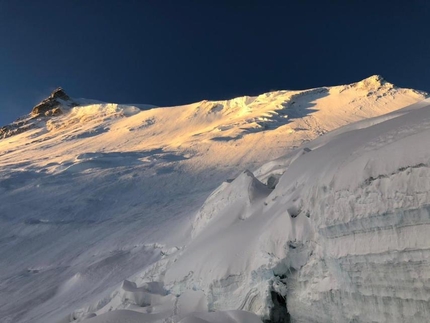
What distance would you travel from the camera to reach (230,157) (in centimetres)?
2631

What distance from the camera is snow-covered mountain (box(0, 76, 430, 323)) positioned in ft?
13.6

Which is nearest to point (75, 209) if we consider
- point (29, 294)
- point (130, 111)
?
point (29, 294)

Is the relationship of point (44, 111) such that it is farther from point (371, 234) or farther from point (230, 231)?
point (371, 234)

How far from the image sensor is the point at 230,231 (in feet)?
23.6

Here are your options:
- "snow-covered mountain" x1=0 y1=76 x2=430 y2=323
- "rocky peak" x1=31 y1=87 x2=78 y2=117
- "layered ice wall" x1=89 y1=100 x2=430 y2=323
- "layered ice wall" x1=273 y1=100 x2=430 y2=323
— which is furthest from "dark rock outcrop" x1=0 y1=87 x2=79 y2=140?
"layered ice wall" x1=273 y1=100 x2=430 y2=323

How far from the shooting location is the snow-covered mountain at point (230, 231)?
13.6 feet

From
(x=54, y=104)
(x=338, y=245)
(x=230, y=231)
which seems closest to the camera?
(x=338, y=245)

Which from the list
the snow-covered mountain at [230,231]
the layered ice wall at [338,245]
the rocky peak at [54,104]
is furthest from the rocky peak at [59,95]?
the layered ice wall at [338,245]

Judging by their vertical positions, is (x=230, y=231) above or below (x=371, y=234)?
below

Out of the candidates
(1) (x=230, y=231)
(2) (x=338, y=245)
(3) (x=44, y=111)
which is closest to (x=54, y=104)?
(3) (x=44, y=111)

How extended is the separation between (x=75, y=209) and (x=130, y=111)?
34.8m

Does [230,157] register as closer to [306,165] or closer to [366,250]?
[306,165]

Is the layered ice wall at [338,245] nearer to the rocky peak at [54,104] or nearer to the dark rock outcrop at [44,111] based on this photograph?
the dark rock outcrop at [44,111]

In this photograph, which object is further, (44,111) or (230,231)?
(44,111)
